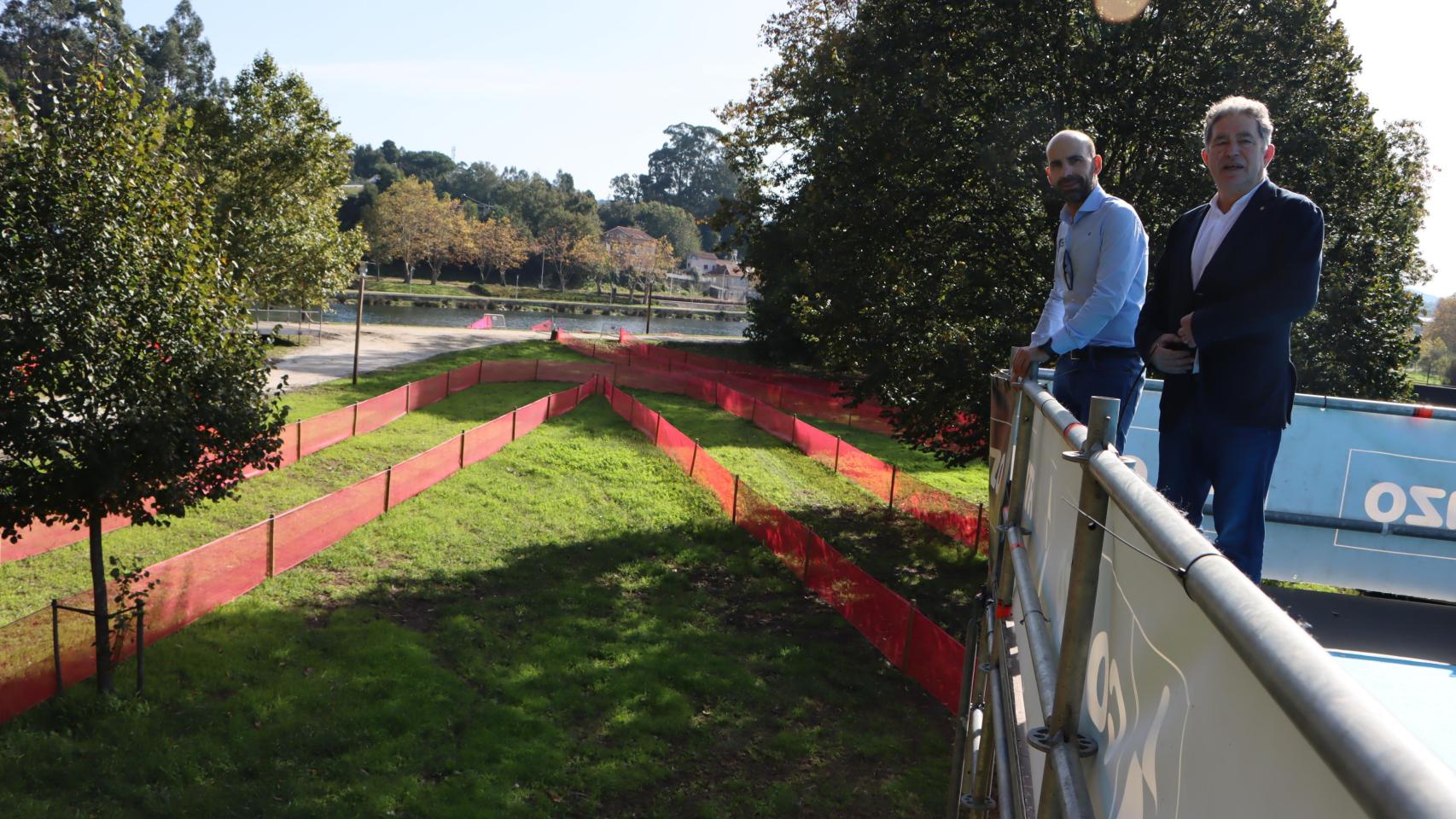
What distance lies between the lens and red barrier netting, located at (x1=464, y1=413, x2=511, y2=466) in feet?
79.0

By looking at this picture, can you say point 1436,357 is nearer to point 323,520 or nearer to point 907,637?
point 907,637

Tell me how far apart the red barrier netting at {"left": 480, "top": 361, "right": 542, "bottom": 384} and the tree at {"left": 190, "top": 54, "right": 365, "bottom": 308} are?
7.55m

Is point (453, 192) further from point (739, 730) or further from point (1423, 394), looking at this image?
point (739, 730)

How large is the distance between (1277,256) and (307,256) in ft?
127

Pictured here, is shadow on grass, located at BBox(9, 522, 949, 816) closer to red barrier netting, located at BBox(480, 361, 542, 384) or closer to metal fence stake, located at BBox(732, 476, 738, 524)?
metal fence stake, located at BBox(732, 476, 738, 524)

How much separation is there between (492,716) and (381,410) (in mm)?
16073

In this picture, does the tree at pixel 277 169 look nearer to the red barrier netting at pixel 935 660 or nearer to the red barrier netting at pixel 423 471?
the red barrier netting at pixel 423 471

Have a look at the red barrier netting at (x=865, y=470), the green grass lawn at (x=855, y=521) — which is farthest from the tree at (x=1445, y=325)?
the red barrier netting at (x=865, y=470)

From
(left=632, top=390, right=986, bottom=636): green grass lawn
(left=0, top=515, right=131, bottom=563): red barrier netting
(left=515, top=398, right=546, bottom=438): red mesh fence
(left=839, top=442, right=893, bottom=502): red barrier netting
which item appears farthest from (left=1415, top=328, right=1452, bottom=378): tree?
(left=0, top=515, right=131, bottom=563): red barrier netting

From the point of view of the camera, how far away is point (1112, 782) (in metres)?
2.14

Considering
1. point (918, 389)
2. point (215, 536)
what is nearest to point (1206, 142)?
point (918, 389)

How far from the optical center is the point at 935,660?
15.0 m

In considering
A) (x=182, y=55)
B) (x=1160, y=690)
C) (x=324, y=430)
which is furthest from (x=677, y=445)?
(x=182, y=55)

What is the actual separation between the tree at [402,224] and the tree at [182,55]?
105 feet
